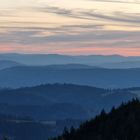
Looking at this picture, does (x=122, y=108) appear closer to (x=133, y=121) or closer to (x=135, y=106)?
(x=135, y=106)

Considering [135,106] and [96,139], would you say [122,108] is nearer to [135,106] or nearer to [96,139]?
[135,106]

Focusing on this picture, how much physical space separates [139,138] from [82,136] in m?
14.1

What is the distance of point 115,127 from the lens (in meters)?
75.1

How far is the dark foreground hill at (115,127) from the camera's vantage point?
228 feet

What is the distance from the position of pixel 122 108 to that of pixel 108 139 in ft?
55.8

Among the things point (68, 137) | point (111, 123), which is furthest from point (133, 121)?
point (68, 137)

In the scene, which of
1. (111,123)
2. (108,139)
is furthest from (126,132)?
(111,123)

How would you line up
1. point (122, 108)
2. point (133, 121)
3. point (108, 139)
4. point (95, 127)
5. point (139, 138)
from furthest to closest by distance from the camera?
point (122, 108) < point (95, 127) < point (133, 121) < point (108, 139) < point (139, 138)

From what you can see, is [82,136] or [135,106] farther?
[135,106]

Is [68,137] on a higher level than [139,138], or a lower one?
lower

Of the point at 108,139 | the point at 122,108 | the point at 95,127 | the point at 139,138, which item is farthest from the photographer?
the point at 122,108

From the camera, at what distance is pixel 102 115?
85.6 metres

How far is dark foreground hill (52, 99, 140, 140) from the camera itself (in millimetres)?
69375

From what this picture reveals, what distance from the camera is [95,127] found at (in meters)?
79.6
